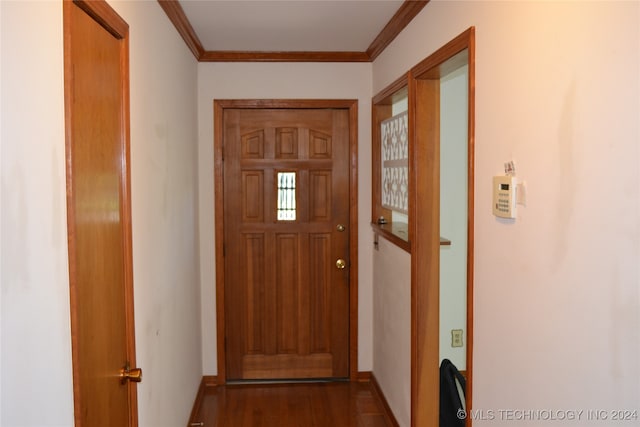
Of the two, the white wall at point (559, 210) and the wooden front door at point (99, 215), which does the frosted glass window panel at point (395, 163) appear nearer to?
the white wall at point (559, 210)

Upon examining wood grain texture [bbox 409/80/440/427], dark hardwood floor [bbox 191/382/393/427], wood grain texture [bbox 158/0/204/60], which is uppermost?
wood grain texture [bbox 158/0/204/60]

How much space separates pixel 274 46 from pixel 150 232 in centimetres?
199

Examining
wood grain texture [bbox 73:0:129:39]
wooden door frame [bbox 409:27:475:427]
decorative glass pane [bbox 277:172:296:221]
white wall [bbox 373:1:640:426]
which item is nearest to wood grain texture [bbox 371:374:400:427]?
wooden door frame [bbox 409:27:475:427]

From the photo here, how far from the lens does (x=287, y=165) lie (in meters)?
4.39

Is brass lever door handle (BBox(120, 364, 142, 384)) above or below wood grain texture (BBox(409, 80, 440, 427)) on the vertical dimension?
below

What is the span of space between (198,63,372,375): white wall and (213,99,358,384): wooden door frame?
3 cm

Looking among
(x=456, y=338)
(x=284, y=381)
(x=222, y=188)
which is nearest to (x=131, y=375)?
(x=222, y=188)

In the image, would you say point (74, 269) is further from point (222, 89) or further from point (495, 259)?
point (222, 89)

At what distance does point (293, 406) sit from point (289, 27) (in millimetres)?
2398

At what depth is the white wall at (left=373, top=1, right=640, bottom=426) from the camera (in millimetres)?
1322

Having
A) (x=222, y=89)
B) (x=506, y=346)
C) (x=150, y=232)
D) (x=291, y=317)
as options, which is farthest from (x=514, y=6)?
(x=291, y=317)

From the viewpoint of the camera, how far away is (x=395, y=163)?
12.1ft

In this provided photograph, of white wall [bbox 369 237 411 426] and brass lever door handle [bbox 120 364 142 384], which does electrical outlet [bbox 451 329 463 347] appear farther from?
brass lever door handle [bbox 120 364 142 384]

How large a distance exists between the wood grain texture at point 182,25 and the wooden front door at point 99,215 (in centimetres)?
83
